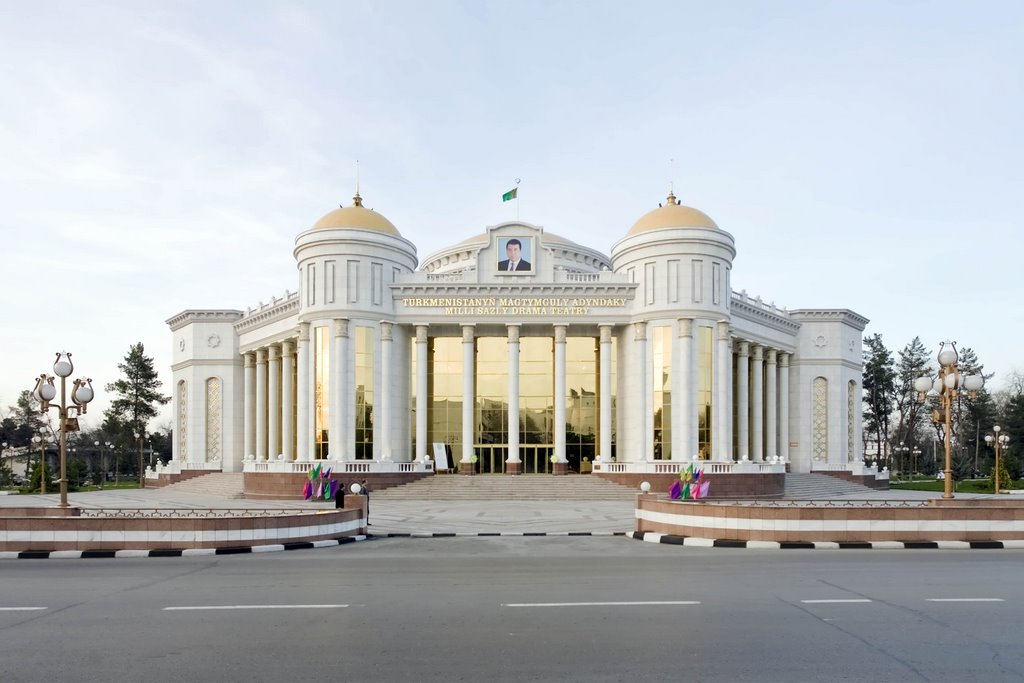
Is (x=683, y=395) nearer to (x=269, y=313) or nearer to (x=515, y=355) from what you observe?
(x=515, y=355)

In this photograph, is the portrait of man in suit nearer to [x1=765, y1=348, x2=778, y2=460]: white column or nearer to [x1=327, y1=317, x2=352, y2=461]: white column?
[x1=327, y1=317, x2=352, y2=461]: white column

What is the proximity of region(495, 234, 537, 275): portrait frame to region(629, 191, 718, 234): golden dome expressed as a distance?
635 centimetres

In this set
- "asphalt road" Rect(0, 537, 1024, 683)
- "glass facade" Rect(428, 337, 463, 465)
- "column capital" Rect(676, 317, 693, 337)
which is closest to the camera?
"asphalt road" Rect(0, 537, 1024, 683)

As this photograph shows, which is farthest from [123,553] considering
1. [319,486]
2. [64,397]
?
[319,486]

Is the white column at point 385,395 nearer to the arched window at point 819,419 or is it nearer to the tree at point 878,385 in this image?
the arched window at point 819,419

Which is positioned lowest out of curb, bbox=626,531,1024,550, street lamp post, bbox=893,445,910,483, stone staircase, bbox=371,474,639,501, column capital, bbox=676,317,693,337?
street lamp post, bbox=893,445,910,483

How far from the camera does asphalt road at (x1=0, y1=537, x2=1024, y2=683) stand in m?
7.99

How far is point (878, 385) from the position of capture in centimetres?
8806

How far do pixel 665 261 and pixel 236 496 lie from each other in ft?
93.3

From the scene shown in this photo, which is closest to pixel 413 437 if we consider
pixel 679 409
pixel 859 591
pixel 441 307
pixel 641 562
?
pixel 441 307

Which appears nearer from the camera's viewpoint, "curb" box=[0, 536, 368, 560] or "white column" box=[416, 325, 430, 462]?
"curb" box=[0, 536, 368, 560]

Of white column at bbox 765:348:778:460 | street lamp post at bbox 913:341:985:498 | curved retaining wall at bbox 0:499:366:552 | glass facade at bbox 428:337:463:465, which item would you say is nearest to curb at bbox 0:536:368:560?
curved retaining wall at bbox 0:499:366:552

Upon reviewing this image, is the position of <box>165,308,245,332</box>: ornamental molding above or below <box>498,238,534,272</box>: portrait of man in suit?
below

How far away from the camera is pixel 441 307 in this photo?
46.8 metres
